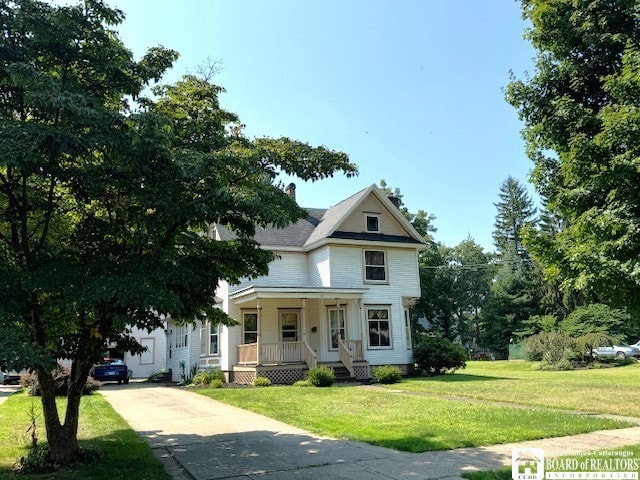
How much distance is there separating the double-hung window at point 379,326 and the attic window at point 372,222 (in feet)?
12.4

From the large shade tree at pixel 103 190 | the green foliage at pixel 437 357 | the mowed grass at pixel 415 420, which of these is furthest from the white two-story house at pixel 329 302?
the large shade tree at pixel 103 190

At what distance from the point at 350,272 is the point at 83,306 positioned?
1824cm

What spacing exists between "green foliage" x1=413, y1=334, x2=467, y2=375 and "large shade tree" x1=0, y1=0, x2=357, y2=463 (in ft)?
54.6

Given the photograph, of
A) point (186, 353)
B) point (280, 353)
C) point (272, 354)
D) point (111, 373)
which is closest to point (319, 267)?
point (280, 353)

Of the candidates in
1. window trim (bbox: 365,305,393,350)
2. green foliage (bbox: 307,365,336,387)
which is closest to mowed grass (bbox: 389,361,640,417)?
green foliage (bbox: 307,365,336,387)

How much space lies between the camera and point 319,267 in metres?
23.8

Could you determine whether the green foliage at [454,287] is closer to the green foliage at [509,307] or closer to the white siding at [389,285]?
the green foliage at [509,307]

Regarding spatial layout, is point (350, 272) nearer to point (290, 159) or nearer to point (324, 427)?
point (324, 427)

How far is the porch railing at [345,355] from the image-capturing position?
21312 mm

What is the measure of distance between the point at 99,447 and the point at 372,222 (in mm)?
17986

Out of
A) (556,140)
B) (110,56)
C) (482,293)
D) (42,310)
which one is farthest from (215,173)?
(482,293)

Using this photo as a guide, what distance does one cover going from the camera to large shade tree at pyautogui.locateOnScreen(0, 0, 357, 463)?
5.65 m

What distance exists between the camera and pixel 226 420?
11156mm

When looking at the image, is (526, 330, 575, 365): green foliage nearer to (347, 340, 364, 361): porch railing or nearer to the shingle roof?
(347, 340, 364, 361): porch railing
